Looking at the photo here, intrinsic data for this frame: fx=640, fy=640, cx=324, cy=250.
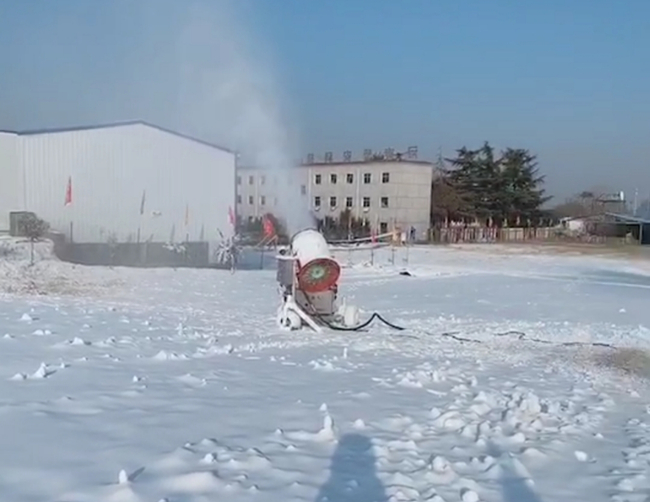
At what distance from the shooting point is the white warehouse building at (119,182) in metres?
23.2

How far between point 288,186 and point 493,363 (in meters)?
7.78

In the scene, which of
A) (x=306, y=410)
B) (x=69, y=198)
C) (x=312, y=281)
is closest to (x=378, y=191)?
(x=69, y=198)

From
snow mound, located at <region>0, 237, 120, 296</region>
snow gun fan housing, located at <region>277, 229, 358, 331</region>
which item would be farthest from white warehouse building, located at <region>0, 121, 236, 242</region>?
snow gun fan housing, located at <region>277, 229, 358, 331</region>

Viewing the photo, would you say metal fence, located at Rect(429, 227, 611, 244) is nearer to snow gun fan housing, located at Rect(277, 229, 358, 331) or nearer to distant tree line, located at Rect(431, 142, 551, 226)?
distant tree line, located at Rect(431, 142, 551, 226)

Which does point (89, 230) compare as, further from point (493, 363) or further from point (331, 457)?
point (331, 457)

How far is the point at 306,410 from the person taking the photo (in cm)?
509

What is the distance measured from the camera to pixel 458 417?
5.18 metres

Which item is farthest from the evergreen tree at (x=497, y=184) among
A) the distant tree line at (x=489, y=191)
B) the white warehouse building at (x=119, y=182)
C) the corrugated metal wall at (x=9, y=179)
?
the corrugated metal wall at (x=9, y=179)

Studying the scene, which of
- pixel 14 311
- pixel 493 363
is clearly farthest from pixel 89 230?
pixel 493 363

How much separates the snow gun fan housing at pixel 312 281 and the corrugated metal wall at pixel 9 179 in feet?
52.4

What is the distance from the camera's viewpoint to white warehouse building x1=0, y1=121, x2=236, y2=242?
76.0ft

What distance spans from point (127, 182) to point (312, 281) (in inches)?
675

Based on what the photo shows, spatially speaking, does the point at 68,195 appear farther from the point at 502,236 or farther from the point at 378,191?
the point at 502,236

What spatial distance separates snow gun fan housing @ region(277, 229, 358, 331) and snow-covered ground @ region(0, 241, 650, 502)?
2.40 ft
